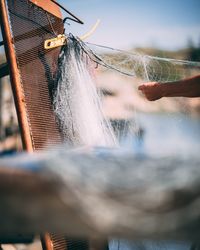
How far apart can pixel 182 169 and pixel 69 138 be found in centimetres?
369

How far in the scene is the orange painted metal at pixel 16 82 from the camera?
3.94 m

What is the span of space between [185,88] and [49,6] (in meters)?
3.70

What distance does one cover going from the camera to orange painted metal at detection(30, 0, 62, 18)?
4824mm

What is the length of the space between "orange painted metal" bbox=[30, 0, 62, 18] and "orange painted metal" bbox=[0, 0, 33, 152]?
2.51 feet

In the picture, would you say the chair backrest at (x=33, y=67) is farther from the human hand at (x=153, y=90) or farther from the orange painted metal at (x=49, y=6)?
the human hand at (x=153, y=90)

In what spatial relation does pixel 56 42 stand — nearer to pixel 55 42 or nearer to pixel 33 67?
pixel 55 42

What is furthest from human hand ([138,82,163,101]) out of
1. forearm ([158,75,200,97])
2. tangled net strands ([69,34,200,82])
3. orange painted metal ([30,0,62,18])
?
orange painted metal ([30,0,62,18])

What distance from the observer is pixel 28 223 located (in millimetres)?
749

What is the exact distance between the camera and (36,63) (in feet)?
14.8

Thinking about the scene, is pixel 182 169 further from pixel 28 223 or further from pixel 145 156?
pixel 28 223

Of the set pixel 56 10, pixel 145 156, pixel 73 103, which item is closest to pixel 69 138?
pixel 73 103

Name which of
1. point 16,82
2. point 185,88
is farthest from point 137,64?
point 185,88

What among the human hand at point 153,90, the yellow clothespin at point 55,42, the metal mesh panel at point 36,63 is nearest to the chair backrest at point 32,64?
the metal mesh panel at point 36,63

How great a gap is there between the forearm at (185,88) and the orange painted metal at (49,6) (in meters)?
3.20
